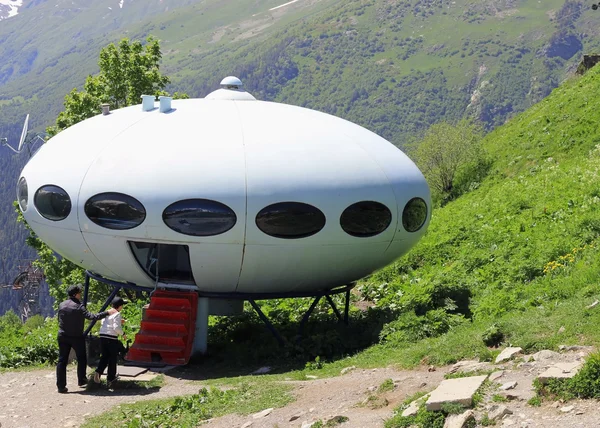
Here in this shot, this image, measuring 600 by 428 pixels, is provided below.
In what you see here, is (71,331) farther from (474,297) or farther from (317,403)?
(474,297)

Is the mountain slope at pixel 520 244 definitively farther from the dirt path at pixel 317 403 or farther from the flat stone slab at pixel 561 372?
the dirt path at pixel 317 403

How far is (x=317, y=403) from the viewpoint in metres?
11.1

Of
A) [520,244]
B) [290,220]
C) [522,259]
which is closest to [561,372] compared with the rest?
[290,220]

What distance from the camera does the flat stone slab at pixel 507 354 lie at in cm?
1091

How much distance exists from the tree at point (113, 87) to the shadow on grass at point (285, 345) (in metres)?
18.1

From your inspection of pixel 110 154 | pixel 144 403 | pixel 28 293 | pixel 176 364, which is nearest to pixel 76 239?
pixel 110 154

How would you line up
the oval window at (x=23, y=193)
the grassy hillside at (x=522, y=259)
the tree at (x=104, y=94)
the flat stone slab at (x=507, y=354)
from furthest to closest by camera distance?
A: the tree at (x=104, y=94) < the oval window at (x=23, y=193) < the grassy hillside at (x=522, y=259) < the flat stone slab at (x=507, y=354)

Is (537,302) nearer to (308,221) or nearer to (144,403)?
(308,221)

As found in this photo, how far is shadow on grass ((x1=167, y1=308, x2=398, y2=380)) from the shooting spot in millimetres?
15320

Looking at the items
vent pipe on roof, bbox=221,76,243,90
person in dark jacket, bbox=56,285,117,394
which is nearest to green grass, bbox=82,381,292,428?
person in dark jacket, bbox=56,285,117,394

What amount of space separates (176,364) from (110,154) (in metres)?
4.08

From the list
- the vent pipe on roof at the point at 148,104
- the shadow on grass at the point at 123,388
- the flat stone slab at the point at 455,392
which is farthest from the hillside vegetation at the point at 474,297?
the vent pipe on roof at the point at 148,104

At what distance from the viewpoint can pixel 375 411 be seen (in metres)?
10.2

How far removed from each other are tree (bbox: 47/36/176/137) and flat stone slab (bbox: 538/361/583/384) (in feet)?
85.0
